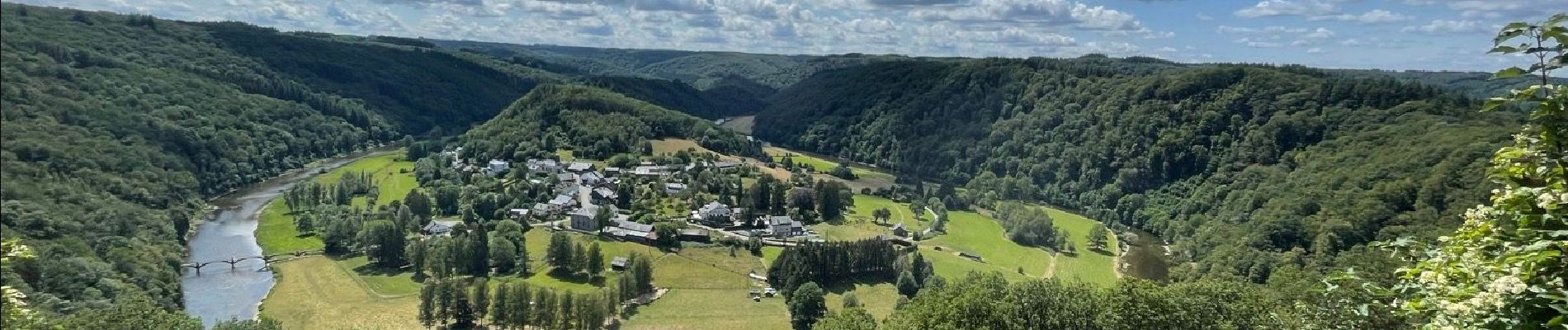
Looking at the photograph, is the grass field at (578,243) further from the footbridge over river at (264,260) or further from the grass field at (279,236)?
the grass field at (279,236)

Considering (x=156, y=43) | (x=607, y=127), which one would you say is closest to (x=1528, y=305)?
(x=607, y=127)

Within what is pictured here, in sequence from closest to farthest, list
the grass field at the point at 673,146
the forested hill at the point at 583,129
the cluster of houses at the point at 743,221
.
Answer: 1. the cluster of houses at the point at 743,221
2. the forested hill at the point at 583,129
3. the grass field at the point at 673,146

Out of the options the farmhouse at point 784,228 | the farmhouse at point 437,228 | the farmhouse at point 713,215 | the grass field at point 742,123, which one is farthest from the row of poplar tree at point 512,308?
the grass field at point 742,123

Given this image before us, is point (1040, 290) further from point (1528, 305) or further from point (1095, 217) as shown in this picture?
point (1095, 217)

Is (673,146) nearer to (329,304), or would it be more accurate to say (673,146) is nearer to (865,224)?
(865,224)

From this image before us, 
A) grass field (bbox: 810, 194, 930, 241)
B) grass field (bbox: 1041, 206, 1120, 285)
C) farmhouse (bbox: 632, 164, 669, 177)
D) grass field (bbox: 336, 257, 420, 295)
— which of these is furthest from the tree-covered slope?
grass field (bbox: 1041, 206, 1120, 285)

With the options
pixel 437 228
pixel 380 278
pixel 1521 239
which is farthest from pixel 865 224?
pixel 1521 239
